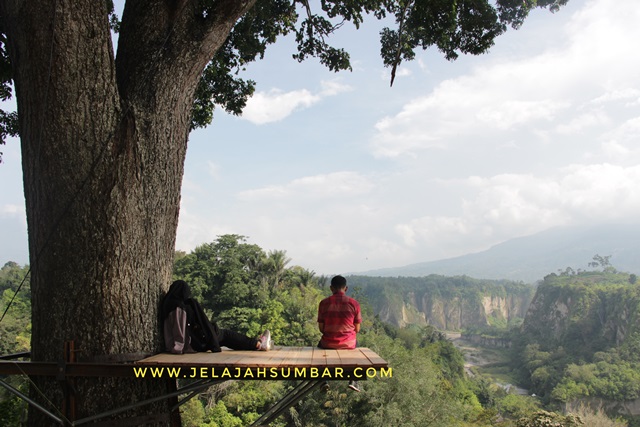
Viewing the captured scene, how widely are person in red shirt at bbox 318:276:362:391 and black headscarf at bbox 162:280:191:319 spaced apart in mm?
1525

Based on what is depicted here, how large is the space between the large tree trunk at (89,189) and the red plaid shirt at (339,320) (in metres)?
1.74

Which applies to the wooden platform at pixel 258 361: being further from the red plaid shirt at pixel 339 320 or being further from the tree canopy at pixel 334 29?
the tree canopy at pixel 334 29

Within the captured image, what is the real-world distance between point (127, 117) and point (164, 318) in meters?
1.56

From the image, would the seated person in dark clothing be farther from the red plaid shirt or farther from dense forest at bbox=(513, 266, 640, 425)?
dense forest at bbox=(513, 266, 640, 425)

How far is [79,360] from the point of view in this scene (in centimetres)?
328

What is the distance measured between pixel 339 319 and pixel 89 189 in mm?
2688

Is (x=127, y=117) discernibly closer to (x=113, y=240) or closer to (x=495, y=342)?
(x=113, y=240)

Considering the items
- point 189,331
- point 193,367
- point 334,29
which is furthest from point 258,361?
point 334,29

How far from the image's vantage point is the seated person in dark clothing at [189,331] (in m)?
3.76

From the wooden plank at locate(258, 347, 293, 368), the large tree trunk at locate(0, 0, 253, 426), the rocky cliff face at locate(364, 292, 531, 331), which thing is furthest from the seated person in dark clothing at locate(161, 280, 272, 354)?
the rocky cliff face at locate(364, 292, 531, 331)

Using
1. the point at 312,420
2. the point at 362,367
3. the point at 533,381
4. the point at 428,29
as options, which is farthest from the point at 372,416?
the point at 533,381

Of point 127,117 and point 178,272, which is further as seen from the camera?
point 178,272

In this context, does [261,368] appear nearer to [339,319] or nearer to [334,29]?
[339,319]

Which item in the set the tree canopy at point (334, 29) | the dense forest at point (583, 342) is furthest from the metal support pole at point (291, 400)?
the dense forest at point (583, 342)
